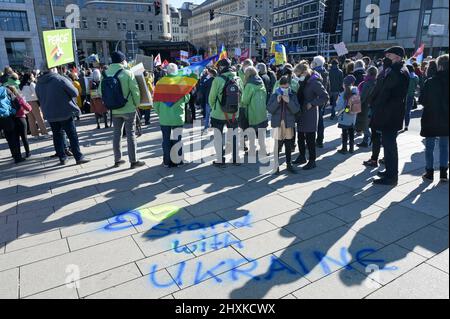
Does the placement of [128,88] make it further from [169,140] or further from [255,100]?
[255,100]

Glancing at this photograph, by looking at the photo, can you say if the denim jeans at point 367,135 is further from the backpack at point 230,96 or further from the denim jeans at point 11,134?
the denim jeans at point 11,134

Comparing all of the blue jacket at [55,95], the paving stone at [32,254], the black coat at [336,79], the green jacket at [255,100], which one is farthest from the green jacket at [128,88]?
the black coat at [336,79]

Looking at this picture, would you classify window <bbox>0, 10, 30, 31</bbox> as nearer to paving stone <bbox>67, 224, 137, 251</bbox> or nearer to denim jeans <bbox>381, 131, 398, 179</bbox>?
paving stone <bbox>67, 224, 137, 251</bbox>

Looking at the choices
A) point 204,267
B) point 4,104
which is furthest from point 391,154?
point 4,104

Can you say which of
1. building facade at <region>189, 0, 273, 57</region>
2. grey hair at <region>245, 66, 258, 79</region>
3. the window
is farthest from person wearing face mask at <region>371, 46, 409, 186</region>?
building facade at <region>189, 0, 273, 57</region>

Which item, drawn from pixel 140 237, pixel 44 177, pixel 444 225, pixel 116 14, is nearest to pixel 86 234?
pixel 140 237

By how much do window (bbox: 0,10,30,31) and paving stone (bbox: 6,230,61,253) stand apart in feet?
157

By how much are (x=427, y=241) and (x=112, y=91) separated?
5.29 meters

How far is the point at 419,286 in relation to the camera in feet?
9.45

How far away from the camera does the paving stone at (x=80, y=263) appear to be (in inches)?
123

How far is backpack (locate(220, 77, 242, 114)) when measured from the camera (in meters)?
6.21

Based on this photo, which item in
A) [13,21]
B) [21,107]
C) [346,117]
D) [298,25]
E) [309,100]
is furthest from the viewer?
[298,25]

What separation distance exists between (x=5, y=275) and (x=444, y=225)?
475cm
